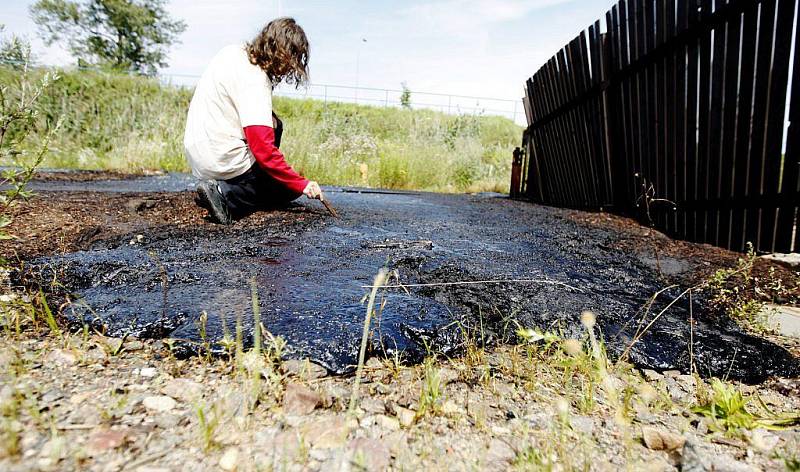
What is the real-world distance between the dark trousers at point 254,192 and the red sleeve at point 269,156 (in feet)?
0.66

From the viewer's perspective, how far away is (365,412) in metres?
1.14

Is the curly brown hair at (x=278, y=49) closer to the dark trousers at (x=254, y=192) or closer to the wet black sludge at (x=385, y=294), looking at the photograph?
the dark trousers at (x=254, y=192)

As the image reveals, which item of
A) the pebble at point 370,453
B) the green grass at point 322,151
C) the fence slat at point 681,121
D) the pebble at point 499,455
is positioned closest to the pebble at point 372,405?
the pebble at point 370,453

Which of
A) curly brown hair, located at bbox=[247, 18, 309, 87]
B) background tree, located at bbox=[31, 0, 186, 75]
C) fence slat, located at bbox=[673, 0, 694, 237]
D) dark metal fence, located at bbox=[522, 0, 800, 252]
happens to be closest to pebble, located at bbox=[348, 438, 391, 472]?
dark metal fence, located at bbox=[522, 0, 800, 252]

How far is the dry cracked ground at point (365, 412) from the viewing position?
934 mm

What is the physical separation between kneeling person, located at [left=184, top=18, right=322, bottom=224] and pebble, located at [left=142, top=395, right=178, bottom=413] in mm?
2186

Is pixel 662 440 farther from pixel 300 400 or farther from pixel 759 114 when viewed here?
pixel 759 114

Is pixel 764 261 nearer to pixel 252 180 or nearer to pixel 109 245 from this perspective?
pixel 252 180

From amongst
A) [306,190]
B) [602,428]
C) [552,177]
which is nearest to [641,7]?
[552,177]

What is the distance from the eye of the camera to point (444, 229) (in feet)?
11.6

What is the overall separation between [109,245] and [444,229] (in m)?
2.25

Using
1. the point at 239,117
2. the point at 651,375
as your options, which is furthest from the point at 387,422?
the point at 239,117

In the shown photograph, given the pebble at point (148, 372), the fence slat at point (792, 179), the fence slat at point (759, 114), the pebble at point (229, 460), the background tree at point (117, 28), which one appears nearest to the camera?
the pebble at point (229, 460)

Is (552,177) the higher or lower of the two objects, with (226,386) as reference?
higher
